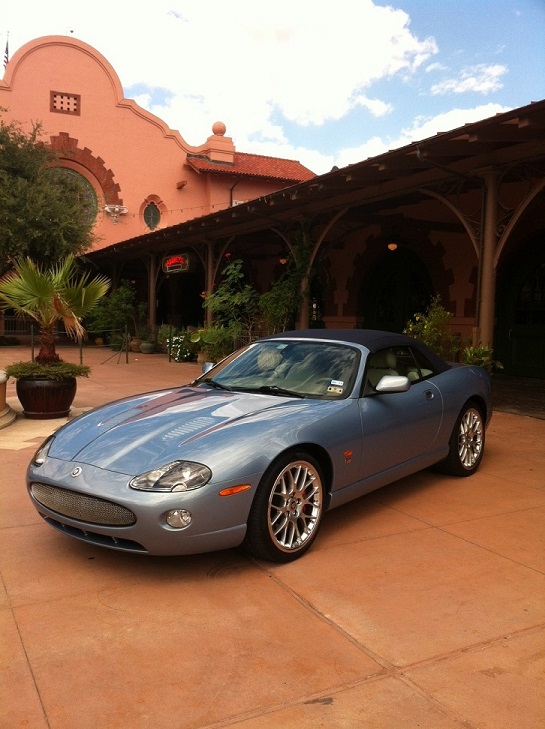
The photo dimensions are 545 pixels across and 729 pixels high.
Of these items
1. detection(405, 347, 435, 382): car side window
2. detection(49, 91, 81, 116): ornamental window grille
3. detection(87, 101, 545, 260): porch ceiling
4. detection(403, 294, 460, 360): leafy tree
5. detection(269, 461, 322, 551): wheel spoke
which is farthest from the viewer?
detection(49, 91, 81, 116): ornamental window grille

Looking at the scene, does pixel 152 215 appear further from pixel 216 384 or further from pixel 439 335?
pixel 216 384

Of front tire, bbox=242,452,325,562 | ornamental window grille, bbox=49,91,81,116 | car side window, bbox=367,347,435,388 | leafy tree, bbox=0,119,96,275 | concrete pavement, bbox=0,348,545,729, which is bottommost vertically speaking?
concrete pavement, bbox=0,348,545,729

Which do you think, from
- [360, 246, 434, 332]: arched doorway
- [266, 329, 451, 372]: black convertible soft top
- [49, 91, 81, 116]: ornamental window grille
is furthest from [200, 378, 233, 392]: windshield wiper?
[49, 91, 81, 116]: ornamental window grille

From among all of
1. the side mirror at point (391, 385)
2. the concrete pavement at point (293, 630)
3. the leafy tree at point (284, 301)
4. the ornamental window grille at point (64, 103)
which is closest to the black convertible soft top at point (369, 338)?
the side mirror at point (391, 385)

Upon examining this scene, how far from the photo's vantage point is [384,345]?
4.91m

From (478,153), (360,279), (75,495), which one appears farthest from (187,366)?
(75,495)

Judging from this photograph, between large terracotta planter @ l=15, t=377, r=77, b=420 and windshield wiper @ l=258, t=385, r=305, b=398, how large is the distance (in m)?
4.42

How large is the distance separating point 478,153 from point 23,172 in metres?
17.9

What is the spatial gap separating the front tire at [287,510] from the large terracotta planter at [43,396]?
5139mm

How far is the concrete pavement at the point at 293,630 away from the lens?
233 centimetres

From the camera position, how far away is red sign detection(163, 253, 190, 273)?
60.6ft

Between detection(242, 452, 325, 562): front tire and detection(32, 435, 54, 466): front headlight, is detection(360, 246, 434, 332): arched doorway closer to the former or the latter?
detection(242, 452, 325, 562): front tire

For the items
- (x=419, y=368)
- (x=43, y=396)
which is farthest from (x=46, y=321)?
(x=419, y=368)

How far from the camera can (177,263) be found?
19.0 metres
